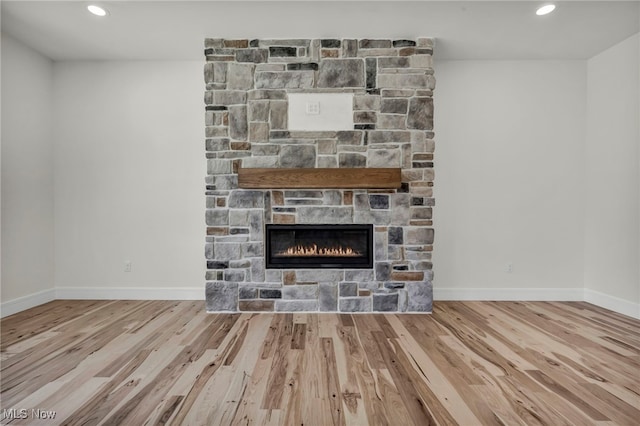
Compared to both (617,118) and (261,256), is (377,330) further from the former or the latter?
(617,118)

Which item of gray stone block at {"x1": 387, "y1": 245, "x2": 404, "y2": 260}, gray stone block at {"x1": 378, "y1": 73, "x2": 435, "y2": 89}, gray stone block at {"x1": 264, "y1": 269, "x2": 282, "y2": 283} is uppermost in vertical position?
gray stone block at {"x1": 378, "y1": 73, "x2": 435, "y2": 89}

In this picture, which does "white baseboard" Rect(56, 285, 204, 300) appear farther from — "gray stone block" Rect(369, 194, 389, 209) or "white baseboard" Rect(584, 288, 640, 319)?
"white baseboard" Rect(584, 288, 640, 319)

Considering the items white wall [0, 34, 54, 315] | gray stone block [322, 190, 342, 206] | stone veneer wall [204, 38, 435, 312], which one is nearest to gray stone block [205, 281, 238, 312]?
stone veneer wall [204, 38, 435, 312]

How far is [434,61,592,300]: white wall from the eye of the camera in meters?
3.50

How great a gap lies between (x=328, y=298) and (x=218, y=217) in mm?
1303

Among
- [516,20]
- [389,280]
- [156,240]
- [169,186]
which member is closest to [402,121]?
[516,20]

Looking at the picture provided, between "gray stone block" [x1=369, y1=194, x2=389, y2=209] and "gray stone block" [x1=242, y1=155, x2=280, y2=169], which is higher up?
"gray stone block" [x1=242, y1=155, x2=280, y2=169]

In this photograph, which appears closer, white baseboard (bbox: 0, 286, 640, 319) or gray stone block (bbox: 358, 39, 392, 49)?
gray stone block (bbox: 358, 39, 392, 49)

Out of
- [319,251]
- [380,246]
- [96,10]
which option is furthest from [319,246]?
[96,10]

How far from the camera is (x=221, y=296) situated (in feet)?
10.0

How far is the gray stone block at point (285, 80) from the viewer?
3.05 m

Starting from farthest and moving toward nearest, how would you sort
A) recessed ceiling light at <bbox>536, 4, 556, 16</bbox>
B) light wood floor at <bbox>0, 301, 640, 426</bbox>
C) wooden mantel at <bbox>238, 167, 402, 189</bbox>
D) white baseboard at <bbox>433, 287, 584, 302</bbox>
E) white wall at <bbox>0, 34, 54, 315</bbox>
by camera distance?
white baseboard at <bbox>433, 287, 584, 302</bbox> → white wall at <bbox>0, 34, 54, 315</bbox> → wooden mantel at <bbox>238, 167, 402, 189</bbox> → recessed ceiling light at <bbox>536, 4, 556, 16</bbox> → light wood floor at <bbox>0, 301, 640, 426</bbox>

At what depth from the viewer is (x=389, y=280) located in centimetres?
305

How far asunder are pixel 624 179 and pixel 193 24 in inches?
169
